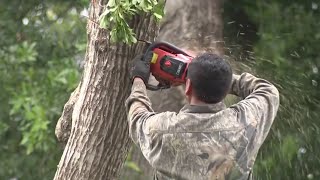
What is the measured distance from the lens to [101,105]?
348 centimetres

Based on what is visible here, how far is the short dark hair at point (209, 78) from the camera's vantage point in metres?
2.77

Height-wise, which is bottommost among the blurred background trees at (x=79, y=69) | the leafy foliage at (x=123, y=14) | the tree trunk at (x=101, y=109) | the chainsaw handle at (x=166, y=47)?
the blurred background trees at (x=79, y=69)

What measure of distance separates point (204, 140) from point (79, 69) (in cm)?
448

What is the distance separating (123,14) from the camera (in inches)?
125

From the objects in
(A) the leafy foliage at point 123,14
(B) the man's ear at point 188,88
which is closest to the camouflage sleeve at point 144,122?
(B) the man's ear at point 188,88

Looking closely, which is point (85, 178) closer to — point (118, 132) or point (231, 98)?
point (118, 132)

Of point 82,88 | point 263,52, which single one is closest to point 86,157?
point 82,88

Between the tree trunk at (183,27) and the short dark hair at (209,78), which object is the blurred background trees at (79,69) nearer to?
the tree trunk at (183,27)

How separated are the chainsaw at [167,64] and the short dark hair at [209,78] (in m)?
0.18

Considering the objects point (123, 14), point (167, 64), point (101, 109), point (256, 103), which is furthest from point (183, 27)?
point (256, 103)

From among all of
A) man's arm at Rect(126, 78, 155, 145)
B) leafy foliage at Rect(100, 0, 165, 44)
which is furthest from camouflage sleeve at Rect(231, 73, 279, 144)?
leafy foliage at Rect(100, 0, 165, 44)

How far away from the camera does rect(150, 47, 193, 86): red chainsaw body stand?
3.00 meters

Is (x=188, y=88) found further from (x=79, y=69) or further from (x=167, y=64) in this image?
(x=79, y=69)

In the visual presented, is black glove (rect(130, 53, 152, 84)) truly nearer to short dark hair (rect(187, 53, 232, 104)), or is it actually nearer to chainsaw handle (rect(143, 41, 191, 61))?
chainsaw handle (rect(143, 41, 191, 61))
